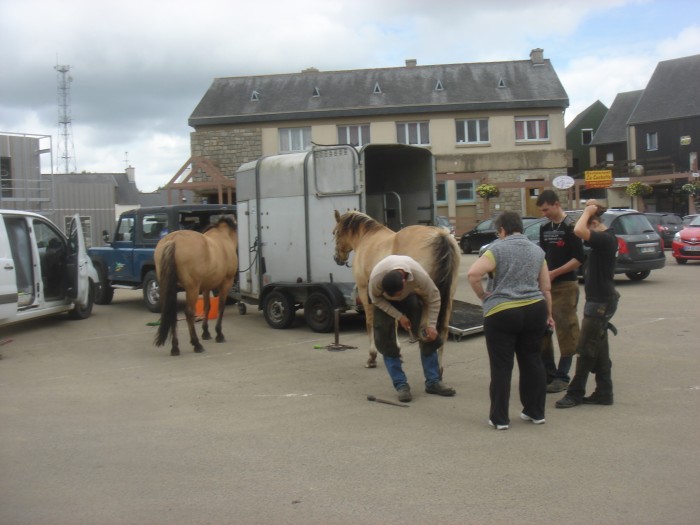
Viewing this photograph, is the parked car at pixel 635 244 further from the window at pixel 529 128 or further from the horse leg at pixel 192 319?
the window at pixel 529 128

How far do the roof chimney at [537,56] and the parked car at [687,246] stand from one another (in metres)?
21.3

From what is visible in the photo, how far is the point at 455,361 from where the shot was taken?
8.95 m

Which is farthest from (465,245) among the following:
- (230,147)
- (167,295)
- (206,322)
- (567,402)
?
(567,402)

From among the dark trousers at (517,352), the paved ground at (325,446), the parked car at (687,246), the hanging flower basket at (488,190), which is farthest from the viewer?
the hanging flower basket at (488,190)

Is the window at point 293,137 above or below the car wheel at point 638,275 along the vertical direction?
above

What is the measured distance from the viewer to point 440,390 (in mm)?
7168

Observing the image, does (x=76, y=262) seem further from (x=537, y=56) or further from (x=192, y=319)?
(x=537, y=56)

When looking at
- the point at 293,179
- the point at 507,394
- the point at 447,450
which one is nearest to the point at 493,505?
the point at 447,450

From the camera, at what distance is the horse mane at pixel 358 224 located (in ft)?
30.2

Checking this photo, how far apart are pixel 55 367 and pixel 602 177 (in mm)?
31706

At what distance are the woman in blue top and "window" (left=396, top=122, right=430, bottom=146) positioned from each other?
111 feet

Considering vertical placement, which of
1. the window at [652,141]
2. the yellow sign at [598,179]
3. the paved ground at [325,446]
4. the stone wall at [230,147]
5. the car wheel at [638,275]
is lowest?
the paved ground at [325,446]

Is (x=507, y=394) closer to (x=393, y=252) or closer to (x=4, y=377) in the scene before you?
(x=393, y=252)

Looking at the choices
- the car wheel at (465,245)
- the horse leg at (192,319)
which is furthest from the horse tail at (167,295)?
the car wheel at (465,245)
